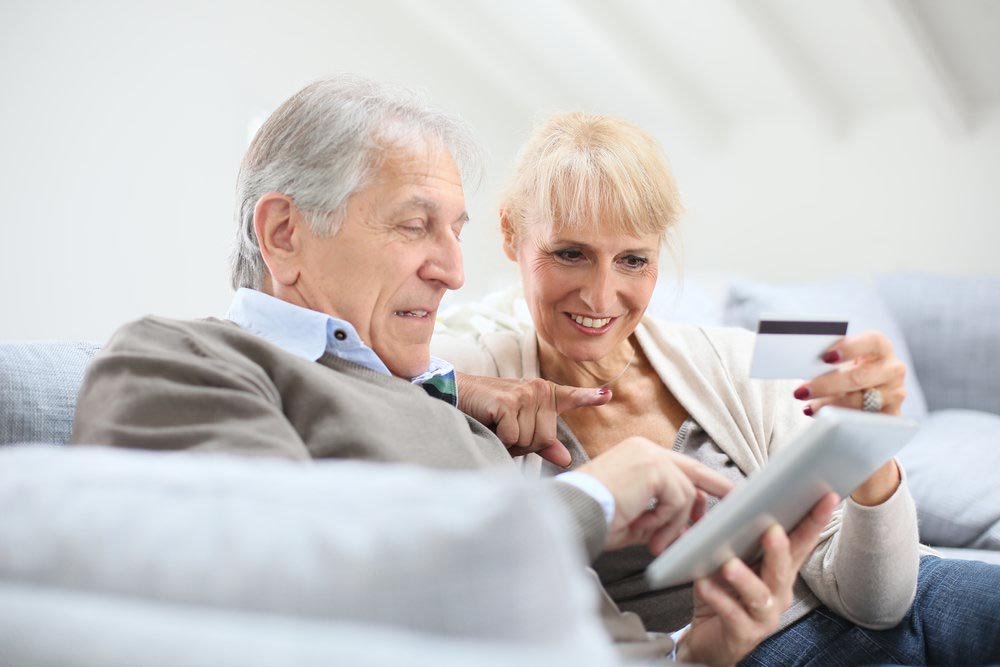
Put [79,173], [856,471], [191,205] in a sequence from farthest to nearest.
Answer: [191,205] < [79,173] < [856,471]

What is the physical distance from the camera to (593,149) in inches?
70.5

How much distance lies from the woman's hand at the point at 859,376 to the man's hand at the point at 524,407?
36cm

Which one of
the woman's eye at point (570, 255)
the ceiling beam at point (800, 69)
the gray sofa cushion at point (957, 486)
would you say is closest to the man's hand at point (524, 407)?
the woman's eye at point (570, 255)

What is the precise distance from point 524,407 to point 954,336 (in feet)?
7.03

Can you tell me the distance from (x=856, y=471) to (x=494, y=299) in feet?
3.74

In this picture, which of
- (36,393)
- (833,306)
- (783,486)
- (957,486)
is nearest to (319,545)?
(783,486)

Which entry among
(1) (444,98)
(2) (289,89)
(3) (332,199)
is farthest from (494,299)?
(1) (444,98)

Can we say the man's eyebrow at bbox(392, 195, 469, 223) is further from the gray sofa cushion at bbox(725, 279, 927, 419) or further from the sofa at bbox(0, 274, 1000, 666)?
the gray sofa cushion at bbox(725, 279, 927, 419)

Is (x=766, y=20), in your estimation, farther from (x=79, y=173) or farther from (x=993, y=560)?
(x=79, y=173)

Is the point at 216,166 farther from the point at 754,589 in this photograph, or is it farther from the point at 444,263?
the point at 754,589

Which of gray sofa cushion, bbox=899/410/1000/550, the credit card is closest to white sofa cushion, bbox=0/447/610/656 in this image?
the credit card

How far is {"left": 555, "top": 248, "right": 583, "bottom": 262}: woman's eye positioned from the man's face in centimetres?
34

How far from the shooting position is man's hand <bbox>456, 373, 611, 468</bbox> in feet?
5.14

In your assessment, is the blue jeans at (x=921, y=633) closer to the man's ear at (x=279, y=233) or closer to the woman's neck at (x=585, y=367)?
the woman's neck at (x=585, y=367)
